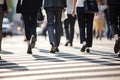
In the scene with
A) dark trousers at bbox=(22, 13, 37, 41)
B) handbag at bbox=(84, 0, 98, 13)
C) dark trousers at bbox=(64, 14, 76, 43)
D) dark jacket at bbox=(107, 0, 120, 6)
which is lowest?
dark trousers at bbox=(64, 14, 76, 43)

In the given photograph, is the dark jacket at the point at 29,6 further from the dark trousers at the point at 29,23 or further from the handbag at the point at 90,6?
the handbag at the point at 90,6

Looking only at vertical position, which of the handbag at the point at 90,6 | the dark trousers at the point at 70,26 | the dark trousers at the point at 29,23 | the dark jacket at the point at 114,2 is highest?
the dark jacket at the point at 114,2

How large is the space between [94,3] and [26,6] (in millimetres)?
1679

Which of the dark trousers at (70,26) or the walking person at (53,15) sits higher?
the walking person at (53,15)

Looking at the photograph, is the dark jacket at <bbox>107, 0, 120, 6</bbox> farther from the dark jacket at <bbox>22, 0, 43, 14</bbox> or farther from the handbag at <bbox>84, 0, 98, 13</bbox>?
the dark jacket at <bbox>22, 0, 43, 14</bbox>

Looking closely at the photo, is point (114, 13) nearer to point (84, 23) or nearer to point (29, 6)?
point (84, 23)

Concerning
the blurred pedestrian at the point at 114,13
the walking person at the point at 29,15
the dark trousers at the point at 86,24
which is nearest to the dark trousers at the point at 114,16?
the blurred pedestrian at the point at 114,13

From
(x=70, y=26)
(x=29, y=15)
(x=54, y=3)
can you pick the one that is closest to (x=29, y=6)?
(x=29, y=15)

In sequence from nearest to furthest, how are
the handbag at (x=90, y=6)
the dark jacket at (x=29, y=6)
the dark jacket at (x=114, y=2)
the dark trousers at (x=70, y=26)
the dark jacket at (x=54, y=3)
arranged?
the dark jacket at (x=114, y=2)
the handbag at (x=90, y=6)
the dark jacket at (x=29, y=6)
the dark jacket at (x=54, y=3)
the dark trousers at (x=70, y=26)

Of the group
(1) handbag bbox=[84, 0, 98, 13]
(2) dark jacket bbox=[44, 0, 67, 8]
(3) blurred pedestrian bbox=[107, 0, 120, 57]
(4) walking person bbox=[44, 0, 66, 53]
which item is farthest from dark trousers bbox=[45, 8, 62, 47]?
(3) blurred pedestrian bbox=[107, 0, 120, 57]

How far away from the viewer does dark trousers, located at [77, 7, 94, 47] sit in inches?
406

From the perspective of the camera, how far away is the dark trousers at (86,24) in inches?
406

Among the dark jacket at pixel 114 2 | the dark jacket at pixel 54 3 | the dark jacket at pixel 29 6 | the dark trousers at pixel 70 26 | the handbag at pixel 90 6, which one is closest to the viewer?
the dark jacket at pixel 114 2

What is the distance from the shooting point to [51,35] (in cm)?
1026
